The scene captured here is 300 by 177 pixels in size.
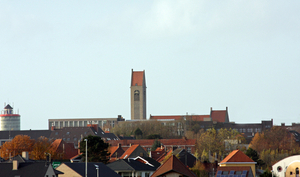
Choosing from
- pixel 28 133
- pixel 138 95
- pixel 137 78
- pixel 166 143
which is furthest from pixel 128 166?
pixel 137 78

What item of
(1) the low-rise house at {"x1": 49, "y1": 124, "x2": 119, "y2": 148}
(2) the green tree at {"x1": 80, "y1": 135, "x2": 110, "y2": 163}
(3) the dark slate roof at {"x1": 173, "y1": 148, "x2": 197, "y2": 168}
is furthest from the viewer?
(1) the low-rise house at {"x1": 49, "y1": 124, "x2": 119, "y2": 148}

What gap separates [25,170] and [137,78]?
143 meters

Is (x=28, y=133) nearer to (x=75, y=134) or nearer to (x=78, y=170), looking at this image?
(x=75, y=134)

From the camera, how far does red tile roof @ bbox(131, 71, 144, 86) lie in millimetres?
190875

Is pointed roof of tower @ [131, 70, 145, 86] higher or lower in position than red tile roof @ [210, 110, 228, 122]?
higher

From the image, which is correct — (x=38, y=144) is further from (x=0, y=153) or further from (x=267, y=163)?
(x=267, y=163)

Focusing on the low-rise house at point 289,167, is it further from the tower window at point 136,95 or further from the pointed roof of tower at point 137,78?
the pointed roof of tower at point 137,78

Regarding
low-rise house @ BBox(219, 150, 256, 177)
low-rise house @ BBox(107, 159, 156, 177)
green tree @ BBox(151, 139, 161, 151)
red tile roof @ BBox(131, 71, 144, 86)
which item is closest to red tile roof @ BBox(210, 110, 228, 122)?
red tile roof @ BBox(131, 71, 144, 86)

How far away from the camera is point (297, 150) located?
93688mm

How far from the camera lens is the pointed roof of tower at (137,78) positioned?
191 m

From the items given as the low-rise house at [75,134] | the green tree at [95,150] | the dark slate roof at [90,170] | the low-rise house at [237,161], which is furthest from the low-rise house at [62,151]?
the low-rise house at [75,134]

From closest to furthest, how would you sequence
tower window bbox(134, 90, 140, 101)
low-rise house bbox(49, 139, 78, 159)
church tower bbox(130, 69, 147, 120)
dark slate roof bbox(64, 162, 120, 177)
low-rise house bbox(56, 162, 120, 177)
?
low-rise house bbox(56, 162, 120, 177)
dark slate roof bbox(64, 162, 120, 177)
low-rise house bbox(49, 139, 78, 159)
church tower bbox(130, 69, 147, 120)
tower window bbox(134, 90, 140, 101)

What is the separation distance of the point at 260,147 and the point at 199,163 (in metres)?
31.5

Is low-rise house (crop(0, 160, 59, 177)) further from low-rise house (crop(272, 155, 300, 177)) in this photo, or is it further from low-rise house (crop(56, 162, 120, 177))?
low-rise house (crop(272, 155, 300, 177))
